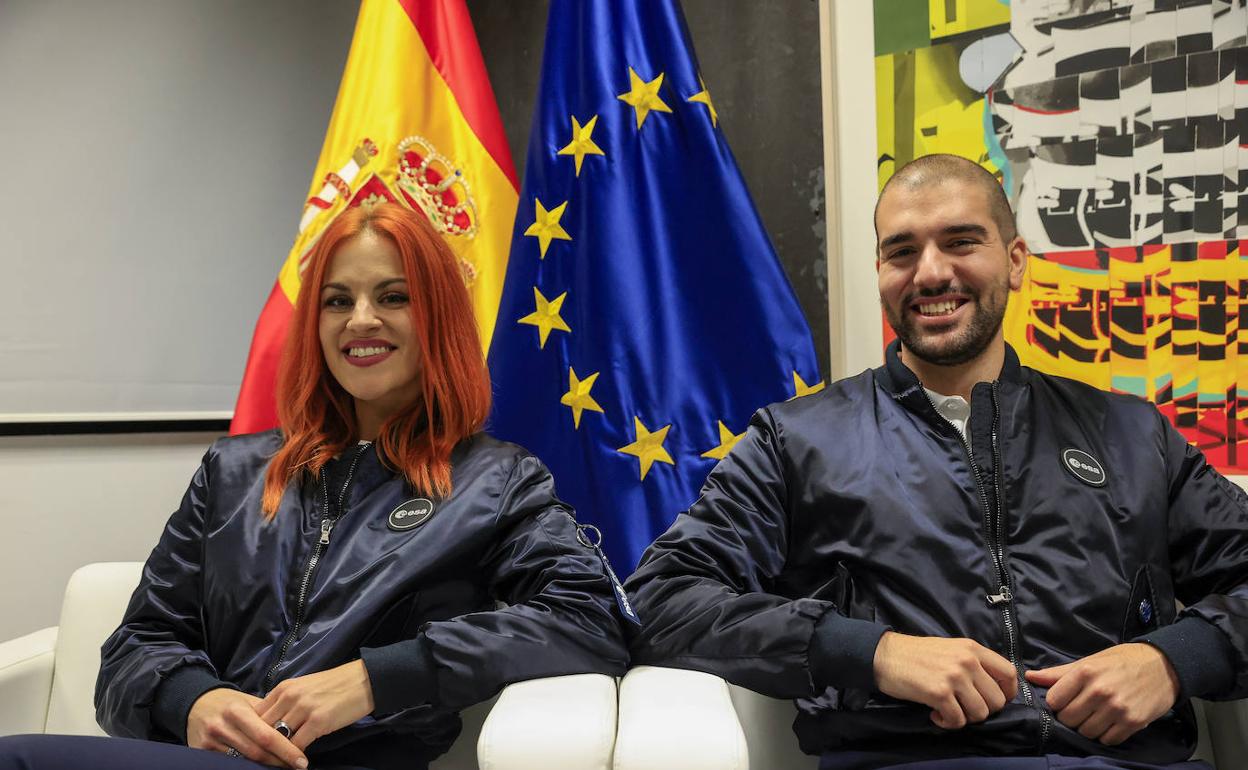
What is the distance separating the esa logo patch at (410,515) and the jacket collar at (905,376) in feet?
2.40

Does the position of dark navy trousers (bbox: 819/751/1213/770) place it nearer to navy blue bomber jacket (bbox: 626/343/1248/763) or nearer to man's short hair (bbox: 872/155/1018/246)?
navy blue bomber jacket (bbox: 626/343/1248/763)

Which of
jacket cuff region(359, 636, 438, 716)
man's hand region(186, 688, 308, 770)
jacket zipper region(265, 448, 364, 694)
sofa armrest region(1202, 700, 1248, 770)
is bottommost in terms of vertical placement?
sofa armrest region(1202, 700, 1248, 770)

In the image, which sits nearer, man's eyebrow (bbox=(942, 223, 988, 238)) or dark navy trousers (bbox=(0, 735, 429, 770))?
dark navy trousers (bbox=(0, 735, 429, 770))

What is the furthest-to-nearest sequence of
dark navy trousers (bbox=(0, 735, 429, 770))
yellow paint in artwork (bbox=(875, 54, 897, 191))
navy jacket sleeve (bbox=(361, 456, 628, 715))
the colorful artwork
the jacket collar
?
yellow paint in artwork (bbox=(875, 54, 897, 191)) < the colorful artwork < the jacket collar < navy jacket sleeve (bbox=(361, 456, 628, 715)) < dark navy trousers (bbox=(0, 735, 429, 770))

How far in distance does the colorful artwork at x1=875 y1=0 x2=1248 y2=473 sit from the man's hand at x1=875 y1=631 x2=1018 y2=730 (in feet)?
2.56

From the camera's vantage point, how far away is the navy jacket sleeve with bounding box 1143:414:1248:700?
1252 millimetres

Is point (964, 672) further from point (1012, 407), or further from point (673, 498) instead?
point (673, 498)

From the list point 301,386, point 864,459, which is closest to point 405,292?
A: point 301,386

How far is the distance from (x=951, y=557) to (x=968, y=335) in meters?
0.34

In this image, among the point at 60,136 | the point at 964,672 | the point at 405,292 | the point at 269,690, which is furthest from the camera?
the point at 60,136

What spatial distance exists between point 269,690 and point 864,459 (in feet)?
3.00

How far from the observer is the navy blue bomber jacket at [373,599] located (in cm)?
132

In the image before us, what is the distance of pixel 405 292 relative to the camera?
63.5 inches

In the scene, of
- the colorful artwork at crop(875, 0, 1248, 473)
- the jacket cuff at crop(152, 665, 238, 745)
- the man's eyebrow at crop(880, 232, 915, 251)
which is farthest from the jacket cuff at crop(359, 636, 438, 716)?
the colorful artwork at crop(875, 0, 1248, 473)
